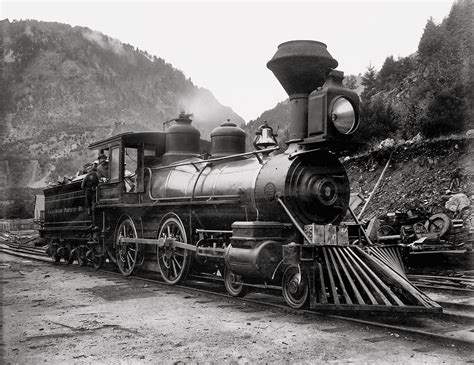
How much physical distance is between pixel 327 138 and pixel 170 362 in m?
3.44

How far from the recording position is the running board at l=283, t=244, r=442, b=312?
5.50 meters

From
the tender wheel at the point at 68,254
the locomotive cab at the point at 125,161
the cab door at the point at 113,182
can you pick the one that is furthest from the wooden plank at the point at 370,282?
the tender wheel at the point at 68,254

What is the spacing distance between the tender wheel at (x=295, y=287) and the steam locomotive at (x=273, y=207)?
15mm

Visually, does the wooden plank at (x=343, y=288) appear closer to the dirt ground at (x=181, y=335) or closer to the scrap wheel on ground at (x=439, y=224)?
the dirt ground at (x=181, y=335)

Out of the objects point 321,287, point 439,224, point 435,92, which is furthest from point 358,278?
point 435,92

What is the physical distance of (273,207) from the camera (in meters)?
6.96

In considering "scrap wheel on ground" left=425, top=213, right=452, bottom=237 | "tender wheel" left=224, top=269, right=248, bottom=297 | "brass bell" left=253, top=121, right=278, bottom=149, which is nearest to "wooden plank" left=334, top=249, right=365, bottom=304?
"tender wheel" left=224, top=269, right=248, bottom=297

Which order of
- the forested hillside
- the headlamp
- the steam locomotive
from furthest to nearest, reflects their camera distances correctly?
the forested hillside
the headlamp
the steam locomotive

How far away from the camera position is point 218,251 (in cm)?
781

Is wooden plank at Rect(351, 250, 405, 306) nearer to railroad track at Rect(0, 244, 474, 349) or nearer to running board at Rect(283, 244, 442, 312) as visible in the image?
running board at Rect(283, 244, 442, 312)

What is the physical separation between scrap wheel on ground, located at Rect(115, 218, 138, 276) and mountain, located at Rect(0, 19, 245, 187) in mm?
78572

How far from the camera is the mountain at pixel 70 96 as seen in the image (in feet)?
326

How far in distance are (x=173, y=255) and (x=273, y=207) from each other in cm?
300

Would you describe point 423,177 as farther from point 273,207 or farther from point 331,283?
point 331,283
